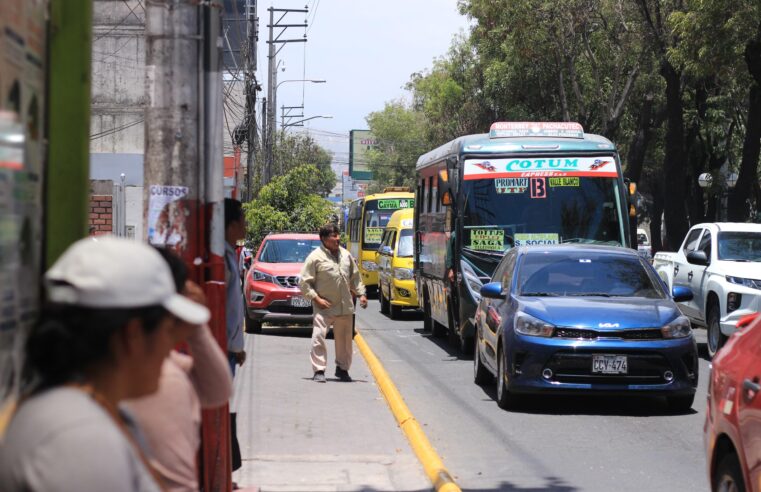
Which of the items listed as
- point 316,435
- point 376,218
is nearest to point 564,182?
point 316,435

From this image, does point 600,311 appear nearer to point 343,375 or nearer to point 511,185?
point 343,375

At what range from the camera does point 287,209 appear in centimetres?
3064

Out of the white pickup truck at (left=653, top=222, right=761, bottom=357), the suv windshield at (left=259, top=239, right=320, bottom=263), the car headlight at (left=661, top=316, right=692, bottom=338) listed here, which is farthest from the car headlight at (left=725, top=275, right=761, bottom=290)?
the suv windshield at (left=259, top=239, right=320, bottom=263)

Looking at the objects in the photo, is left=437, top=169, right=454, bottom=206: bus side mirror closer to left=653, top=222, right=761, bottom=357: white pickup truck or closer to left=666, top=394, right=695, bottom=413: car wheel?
left=653, top=222, right=761, bottom=357: white pickup truck

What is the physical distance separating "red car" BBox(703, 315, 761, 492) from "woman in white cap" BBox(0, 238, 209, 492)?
3588mm

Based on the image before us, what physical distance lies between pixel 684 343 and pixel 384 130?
104409 mm

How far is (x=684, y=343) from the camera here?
1076 cm

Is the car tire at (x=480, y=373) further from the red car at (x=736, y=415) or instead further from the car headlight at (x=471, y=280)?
the red car at (x=736, y=415)

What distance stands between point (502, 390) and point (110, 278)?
926 cm

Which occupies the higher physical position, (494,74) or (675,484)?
(494,74)

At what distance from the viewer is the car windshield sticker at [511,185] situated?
16297mm

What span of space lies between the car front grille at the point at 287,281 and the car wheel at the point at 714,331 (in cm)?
700

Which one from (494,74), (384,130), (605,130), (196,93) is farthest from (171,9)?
(384,130)

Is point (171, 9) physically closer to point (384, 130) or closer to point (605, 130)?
point (605, 130)
